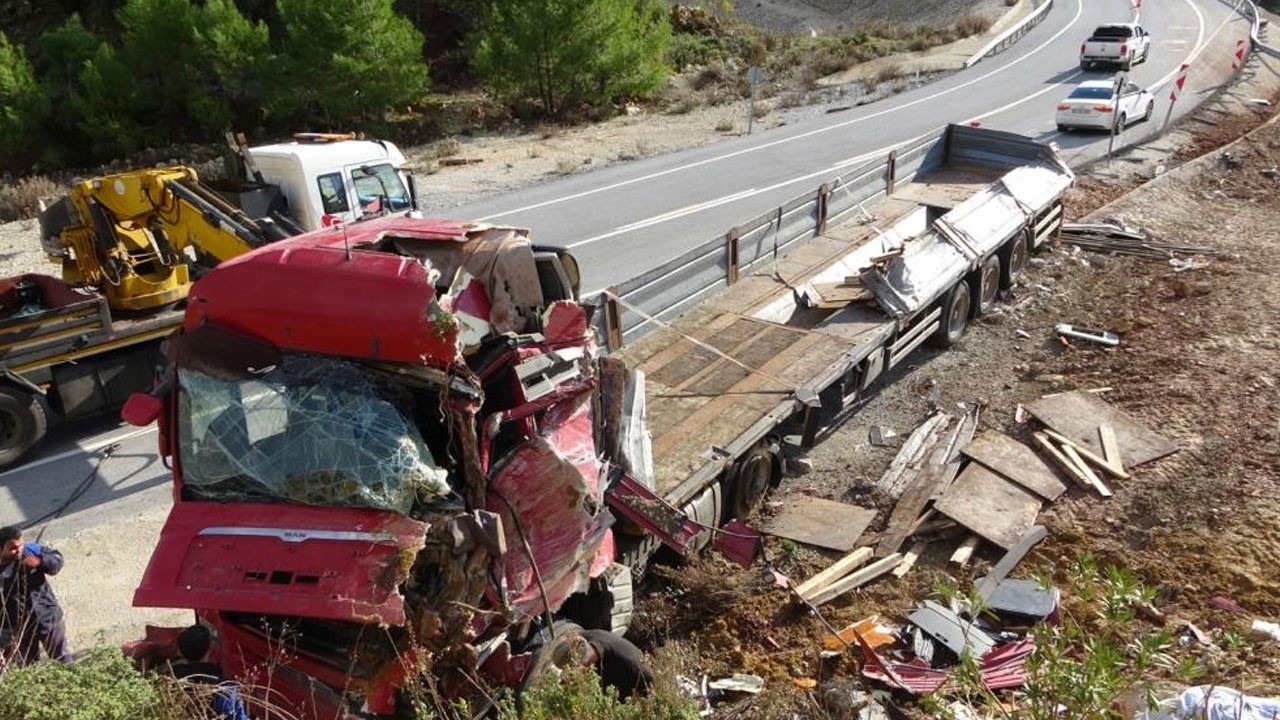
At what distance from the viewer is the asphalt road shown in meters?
9.45

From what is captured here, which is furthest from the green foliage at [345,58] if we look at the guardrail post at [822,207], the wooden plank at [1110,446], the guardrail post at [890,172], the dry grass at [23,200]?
the wooden plank at [1110,446]

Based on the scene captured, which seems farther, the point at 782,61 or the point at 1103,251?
the point at 782,61

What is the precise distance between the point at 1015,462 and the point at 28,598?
26.1ft

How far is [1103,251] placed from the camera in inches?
579

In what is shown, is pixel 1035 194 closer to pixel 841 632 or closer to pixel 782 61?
pixel 841 632

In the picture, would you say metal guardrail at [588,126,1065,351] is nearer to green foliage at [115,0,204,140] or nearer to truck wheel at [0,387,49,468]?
truck wheel at [0,387,49,468]

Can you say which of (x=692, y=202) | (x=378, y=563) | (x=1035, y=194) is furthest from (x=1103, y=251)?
(x=378, y=563)

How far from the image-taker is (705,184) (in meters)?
21.2

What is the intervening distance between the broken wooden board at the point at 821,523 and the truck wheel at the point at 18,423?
7560 millimetres

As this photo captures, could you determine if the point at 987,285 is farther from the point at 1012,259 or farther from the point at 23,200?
the point at 23,200

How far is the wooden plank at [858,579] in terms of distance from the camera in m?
7.11

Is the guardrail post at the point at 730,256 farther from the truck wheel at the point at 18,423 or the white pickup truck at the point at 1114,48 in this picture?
the white pickup truck at the point at 1114,48

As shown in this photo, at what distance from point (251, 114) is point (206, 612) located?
31452 millimetres

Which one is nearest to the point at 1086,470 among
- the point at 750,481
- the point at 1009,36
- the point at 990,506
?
the point at 990,506
